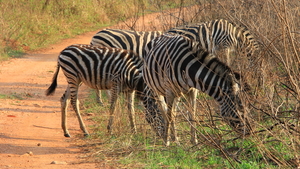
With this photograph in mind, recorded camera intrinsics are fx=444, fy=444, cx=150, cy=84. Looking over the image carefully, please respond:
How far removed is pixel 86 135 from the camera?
22.3 feet

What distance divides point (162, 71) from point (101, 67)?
1.75 meters

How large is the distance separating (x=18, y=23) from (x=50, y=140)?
10320 mm

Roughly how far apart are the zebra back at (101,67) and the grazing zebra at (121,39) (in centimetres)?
197

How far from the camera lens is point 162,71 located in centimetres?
555

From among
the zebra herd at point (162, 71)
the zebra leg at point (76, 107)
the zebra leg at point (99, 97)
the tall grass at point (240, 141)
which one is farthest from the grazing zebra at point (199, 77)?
the zebra leg at point (99, 97)

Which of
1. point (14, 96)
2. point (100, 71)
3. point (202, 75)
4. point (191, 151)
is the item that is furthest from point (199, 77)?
point (14, 96)

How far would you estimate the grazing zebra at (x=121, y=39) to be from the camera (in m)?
9.14

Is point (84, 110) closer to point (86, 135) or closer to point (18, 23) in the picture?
point (86, 135)

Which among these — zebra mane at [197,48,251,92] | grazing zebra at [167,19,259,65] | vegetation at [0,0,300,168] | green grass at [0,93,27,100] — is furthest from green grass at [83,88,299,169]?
grazing zebra at [167,19,259,65]

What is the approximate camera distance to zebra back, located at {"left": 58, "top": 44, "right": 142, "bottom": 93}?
689 cm

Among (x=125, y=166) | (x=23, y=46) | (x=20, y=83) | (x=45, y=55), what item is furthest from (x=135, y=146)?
(x=23, y=46)

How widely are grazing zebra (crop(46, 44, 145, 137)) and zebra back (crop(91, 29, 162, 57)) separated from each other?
6.48 feet

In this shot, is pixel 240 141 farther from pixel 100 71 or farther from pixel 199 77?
pixel 100 71

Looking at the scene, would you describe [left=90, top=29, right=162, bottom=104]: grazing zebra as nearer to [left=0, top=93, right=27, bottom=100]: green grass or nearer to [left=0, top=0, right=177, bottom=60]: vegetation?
[left=0, top=93, right=27, bottom=100]: green grass
